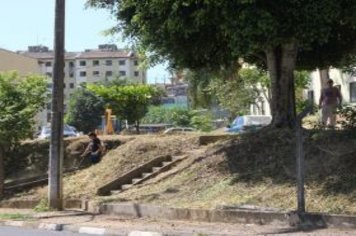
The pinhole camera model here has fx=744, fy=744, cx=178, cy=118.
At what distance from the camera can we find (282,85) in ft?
65.5

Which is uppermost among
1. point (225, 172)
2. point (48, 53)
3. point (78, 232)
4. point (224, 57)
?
point (48, 53)

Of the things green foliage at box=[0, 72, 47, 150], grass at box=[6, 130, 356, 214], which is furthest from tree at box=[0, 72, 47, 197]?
grass at box=[6, 130, 356, 214]

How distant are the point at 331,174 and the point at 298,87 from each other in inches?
1125

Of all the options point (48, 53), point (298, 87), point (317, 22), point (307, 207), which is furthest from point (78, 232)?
point (48, 53)

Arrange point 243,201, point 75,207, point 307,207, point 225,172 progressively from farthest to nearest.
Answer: point 75,207, point 225,172, point 243,201, point 307,207

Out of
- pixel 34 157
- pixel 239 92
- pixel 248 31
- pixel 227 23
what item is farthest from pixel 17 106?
pixel 239 92

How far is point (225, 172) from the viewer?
58.3 ft

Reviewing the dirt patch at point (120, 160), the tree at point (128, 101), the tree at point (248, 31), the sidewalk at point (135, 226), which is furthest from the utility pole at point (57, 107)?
the tree at point (128, 101)

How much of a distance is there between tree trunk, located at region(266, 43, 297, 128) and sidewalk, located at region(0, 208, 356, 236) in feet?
17.9

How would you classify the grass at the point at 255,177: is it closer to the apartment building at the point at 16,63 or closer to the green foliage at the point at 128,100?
the green foliage at the point at 128,100

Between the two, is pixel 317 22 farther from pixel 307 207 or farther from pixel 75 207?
pixel 75 207

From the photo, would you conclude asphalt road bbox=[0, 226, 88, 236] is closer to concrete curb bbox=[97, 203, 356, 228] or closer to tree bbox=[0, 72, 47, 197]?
concrete curb bbox=[97, 203, 356, 228]

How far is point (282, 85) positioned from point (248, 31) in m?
4.43

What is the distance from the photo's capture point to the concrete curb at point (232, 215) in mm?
13320
